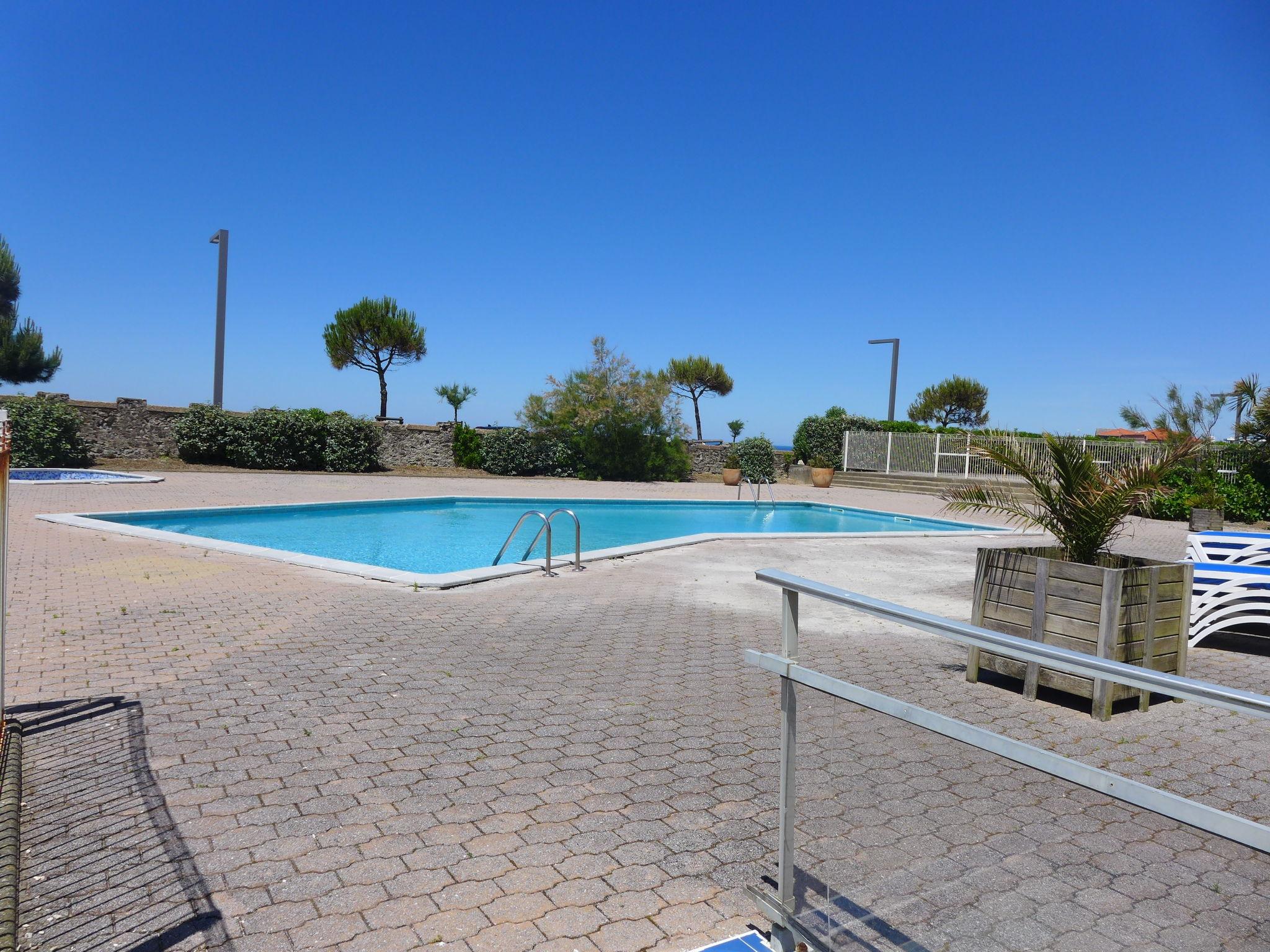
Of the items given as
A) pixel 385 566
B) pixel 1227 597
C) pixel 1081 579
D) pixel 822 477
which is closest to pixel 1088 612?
pixel 1081 579

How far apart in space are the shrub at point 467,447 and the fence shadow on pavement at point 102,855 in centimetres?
2236

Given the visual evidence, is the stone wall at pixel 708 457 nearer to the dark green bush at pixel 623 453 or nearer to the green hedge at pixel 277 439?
the dark green bush at pixel 623 453

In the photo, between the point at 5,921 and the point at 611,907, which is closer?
the point at 5,921

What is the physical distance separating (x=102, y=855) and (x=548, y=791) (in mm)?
1472

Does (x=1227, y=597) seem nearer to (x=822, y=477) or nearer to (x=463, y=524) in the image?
(x=463, y=524)

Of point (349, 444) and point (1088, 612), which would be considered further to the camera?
point (349, 444)

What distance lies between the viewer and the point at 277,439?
22562mm

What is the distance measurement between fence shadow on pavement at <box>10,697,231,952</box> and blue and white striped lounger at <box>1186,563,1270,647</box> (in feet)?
18.8

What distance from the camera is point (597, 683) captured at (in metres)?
4.39

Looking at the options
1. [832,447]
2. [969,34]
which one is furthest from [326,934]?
[832,447]

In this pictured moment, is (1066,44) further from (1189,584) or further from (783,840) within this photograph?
(783,840)

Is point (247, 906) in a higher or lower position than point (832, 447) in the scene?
lower

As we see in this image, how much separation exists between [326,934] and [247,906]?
30cm

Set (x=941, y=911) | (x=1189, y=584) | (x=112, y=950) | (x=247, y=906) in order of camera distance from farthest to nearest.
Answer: (x=1189, y=584) → (x=247, y=906) → (x=112, y=950) → (x=941, y=911)
